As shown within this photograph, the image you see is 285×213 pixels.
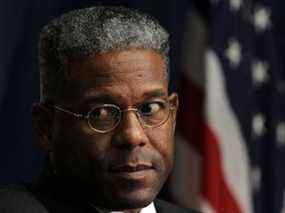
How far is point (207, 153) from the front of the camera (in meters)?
2.18

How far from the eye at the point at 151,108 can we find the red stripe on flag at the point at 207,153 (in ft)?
2.85

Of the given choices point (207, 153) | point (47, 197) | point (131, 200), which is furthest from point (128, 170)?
point (207, 153)

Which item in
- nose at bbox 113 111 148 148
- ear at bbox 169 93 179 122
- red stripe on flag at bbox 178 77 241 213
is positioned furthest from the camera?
red stripe on flag at bbox 178 77 241 213

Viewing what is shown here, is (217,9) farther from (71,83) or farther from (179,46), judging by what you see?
(71,83)

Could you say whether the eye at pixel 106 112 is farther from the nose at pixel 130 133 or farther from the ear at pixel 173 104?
the ear at pixel 173 104

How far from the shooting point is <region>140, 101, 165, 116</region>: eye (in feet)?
4.23

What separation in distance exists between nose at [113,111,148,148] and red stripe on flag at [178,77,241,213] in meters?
0.92

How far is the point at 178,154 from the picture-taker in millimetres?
2234

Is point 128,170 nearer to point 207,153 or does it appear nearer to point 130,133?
point 130,133

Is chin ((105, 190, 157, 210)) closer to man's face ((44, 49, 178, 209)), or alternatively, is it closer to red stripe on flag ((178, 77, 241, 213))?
man's face ((44, 49, 178, 209))

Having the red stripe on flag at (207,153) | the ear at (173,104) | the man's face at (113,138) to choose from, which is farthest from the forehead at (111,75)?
the red stripe on flag at (207,153)

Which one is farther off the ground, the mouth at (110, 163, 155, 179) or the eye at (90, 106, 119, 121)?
the eye at (90, 106, 119, 121)

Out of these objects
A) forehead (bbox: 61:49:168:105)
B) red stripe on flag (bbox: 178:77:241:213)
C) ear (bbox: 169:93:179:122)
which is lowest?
red stripe on flag (bbox: 178:77:241:213)

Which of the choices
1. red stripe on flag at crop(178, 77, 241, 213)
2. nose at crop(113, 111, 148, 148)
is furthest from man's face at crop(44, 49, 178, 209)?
red stripe on flag at crop(178, 77, 241, 213)
